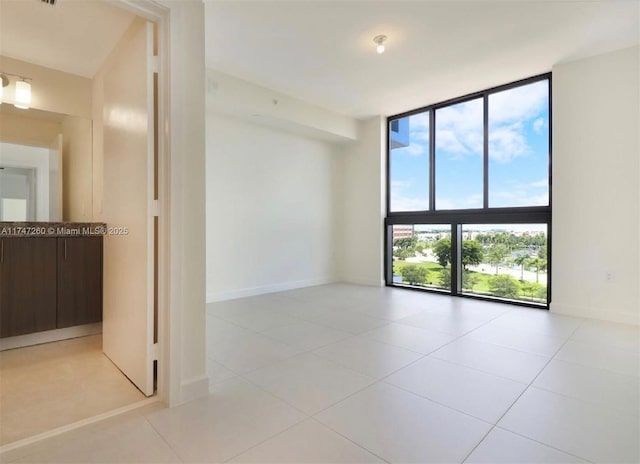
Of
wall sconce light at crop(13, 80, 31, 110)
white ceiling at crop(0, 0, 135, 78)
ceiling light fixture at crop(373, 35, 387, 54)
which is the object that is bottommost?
wall sconce light at crop(13, 80, 31, 110)

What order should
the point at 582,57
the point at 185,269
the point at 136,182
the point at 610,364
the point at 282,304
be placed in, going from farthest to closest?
the point at 282,304, the point at 582,57, the point at 610,364, the point at 136,182, the point at 185,269

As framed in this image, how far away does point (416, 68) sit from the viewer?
366cm

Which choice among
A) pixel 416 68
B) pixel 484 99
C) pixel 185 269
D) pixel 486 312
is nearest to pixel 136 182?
pixel 185 269

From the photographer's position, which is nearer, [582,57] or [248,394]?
[248,394]

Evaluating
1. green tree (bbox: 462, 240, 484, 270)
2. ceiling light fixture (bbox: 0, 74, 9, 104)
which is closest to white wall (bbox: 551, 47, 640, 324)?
green tree (bbox: 462, 240, 484, 270)

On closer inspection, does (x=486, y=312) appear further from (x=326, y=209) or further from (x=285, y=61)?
(x=285, y=61)

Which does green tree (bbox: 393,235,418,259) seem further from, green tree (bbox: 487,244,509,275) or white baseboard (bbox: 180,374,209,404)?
white baseboard (bbox: 180,374,209,404)

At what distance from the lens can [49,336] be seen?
9.04 feet

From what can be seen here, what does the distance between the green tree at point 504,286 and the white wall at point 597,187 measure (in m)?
0.47

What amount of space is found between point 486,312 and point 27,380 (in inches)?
165

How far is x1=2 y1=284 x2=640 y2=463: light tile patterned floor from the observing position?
1.35 metres

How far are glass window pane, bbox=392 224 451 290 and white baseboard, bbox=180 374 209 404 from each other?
3.90 meters

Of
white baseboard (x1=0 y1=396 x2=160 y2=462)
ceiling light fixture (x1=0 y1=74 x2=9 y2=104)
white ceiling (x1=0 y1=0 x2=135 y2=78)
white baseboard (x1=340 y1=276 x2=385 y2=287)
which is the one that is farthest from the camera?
white baseboard (x1=340 y1=276 x2=385 y2=287)

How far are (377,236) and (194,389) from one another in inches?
160
